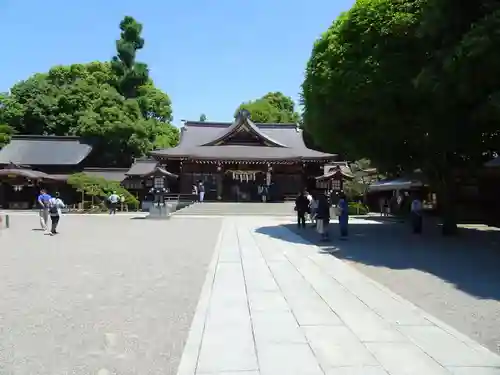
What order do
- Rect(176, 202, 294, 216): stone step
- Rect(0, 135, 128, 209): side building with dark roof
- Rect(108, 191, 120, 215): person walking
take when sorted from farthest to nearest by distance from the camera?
Rect(0, 135, 128, 209): side building with dark roof → Rect(108, 191, 120, 215): person walking → Rect(176, 202, 294, 216): stone step

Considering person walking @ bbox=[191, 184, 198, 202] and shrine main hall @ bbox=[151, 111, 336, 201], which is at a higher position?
shrine main hall @ bbox=[151, 111, 336, 201]

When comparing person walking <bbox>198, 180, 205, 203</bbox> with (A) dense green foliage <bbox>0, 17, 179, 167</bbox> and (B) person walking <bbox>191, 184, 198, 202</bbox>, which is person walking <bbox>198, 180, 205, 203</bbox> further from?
(A) dense green foliage <bbox>0, 17, 179, 167</bbox>

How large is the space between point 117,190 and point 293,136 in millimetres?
17954

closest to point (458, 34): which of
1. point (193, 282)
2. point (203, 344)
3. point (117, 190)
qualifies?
point (193, 282)

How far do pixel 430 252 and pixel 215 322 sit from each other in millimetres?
8651

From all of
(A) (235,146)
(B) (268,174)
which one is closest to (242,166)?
(B) (268,174)

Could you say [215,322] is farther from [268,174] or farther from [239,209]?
[268,174]

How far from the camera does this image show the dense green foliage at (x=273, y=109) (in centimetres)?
6519

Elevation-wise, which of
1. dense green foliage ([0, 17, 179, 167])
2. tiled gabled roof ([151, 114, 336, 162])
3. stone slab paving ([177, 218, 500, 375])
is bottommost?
stone slab paving ([177, 218, 500, 375])

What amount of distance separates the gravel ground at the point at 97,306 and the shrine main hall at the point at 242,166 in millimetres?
24681

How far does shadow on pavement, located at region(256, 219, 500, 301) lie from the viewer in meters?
8.96

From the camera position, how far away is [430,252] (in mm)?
12633

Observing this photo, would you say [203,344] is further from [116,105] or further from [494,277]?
[116,105]

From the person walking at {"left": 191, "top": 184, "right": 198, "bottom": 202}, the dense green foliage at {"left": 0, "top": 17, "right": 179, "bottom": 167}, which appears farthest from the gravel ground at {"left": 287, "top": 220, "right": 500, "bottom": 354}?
the dense green foliage at {"left": 0, "top": 17, "right": 179, "bottom": 167}
